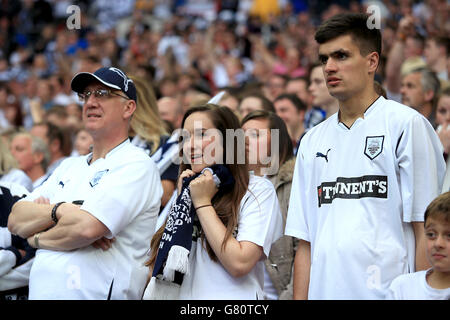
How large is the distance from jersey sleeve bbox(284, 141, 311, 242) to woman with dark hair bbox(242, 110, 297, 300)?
0.96 meters

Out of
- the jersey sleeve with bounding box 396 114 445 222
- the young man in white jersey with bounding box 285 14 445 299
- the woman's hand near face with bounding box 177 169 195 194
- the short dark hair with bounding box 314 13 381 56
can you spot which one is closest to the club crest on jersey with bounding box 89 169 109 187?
the woman's hand near face with bounding box 177 169 195 194

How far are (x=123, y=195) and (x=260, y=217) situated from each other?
832 millimetres

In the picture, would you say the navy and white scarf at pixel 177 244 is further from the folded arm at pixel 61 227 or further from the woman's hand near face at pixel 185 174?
the folded arm at pixel 61 227

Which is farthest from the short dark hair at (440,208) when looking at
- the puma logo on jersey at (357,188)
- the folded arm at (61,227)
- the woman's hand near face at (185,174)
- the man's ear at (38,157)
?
the man's ear at (38,157)

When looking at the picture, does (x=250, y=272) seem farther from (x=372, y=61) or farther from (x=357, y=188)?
(x=372, y=61)

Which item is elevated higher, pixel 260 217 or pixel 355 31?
pixel 355 31

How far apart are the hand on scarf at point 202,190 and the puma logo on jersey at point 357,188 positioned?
693 millimetres

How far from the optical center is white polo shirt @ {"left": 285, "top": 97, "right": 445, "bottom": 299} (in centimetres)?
336

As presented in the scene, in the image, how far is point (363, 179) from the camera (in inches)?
136

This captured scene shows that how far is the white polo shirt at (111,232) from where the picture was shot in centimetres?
398

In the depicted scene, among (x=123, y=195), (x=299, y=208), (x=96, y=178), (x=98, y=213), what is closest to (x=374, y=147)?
(x=299, y=208)

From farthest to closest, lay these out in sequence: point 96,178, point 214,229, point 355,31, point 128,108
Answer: point 128,108 → point 96,178 → point 214,229 → point 355,31

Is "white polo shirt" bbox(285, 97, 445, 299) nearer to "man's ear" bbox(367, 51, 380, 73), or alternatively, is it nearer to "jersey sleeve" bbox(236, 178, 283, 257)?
"man's ear" bbox(367, 51, 380, 73)

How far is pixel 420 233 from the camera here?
11.1 feet
